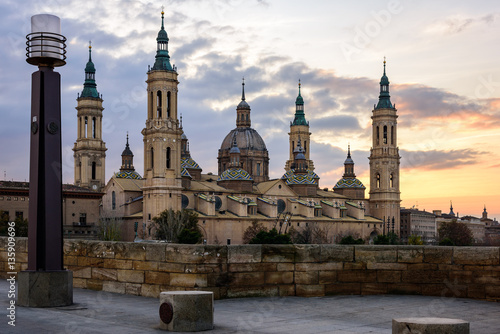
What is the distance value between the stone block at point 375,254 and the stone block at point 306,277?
0.88 metres

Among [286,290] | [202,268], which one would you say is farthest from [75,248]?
[286,290]

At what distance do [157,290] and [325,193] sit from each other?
328ft

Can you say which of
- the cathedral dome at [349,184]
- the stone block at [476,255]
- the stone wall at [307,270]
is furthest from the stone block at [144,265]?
the cathedral dome at [349,184]

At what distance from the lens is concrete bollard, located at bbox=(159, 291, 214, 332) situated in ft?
29.5

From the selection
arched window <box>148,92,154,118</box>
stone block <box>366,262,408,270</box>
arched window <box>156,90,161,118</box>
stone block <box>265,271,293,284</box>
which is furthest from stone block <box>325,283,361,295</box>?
arched window <box>148,92,154,118</box>

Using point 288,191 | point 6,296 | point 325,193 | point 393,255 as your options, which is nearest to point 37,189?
point 6,296

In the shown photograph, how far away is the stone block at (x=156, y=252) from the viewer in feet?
40.1

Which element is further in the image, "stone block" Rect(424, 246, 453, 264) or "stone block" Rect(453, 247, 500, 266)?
"stone block" Rect(424, 246, 453, 264)

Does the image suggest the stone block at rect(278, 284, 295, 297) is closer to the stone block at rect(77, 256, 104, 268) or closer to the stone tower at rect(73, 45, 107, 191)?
the stone block at rect(77, 256, 104, 268)

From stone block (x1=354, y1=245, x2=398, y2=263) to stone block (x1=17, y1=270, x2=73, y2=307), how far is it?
210 inches

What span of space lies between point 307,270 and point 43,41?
6326 mm

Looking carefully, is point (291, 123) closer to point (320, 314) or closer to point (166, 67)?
point (166, 67)

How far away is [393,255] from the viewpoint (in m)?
12.6

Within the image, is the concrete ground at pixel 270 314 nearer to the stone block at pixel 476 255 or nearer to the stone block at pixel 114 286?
the stone block at pixel 114 286
